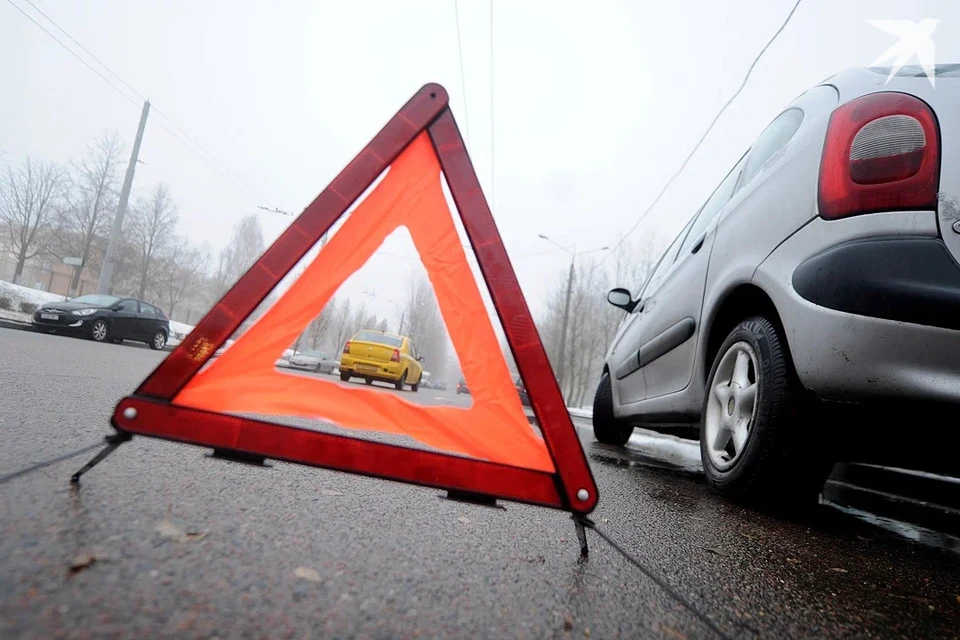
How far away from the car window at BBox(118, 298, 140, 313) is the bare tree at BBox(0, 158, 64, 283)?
1939 centimetres

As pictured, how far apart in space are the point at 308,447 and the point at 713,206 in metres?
3.03

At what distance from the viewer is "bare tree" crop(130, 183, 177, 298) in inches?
1273

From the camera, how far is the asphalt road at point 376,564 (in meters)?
0.88

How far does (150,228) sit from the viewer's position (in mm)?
32469

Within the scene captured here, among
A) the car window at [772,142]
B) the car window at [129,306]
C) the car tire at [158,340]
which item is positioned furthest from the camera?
the car tire at [158,340]

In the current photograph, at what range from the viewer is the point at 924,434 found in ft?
5.72

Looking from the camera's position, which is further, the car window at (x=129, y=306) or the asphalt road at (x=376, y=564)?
the car window at (x=129, y=306)

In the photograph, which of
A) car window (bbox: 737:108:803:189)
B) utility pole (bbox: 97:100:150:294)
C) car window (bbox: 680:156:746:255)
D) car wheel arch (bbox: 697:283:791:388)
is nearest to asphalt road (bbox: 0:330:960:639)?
car wheel arch (bbox: 697:283:791:388)

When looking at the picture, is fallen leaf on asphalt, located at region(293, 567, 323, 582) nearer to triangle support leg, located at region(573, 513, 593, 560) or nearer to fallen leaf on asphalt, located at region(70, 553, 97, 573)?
fallen leaf on asphalt, located at region(70, 553, 97, 573)

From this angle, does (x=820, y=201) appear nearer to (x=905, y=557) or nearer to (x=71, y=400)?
(x=905, y=557)

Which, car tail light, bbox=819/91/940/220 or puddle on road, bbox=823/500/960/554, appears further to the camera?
puddle on road, bbox=823/500/960/554

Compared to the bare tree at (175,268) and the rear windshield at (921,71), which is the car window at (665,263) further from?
the bare tree at (175,268)

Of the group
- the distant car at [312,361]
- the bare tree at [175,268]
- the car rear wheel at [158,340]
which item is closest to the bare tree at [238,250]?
the bare tree at [175,268]

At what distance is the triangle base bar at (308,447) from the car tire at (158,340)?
1583 centimetres
